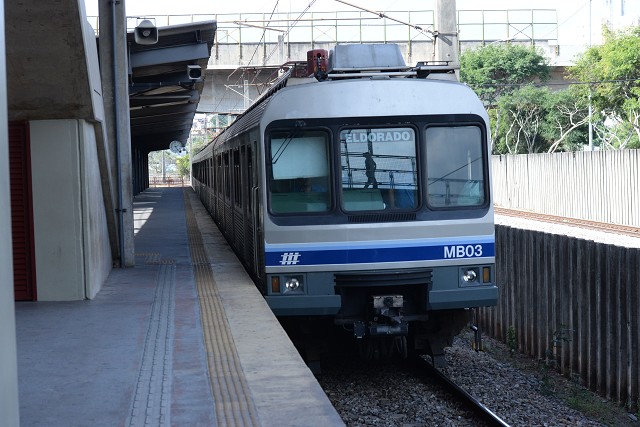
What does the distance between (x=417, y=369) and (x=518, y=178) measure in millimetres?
24911

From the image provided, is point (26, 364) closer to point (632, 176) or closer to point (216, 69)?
point (632, 176)

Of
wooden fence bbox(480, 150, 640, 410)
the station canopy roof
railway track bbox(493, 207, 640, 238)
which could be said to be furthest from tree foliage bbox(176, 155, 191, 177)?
wooden fence bbox(480, 150, 640, 410)

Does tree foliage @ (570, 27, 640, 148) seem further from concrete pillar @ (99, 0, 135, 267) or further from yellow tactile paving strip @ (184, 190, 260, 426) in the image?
yellow tactile paving strip @ (184, 190, 260, 426)

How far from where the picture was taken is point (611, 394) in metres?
9.00

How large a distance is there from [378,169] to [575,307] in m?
2.78

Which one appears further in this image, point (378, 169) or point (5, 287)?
point (378, 169)

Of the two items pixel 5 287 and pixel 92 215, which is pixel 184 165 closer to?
pixel 92 215

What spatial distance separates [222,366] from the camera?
691cm

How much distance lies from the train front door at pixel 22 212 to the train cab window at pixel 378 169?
3.81 metres

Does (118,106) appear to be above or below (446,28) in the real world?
below

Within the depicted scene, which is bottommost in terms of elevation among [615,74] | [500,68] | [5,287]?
[5,287]

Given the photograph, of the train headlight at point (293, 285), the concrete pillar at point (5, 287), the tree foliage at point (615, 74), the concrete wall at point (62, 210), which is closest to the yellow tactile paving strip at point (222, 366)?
the train headlight at point (293, 285)

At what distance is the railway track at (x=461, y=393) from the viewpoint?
7734 mm

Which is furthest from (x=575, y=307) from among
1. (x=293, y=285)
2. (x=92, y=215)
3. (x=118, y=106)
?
(x=118, y=106)
